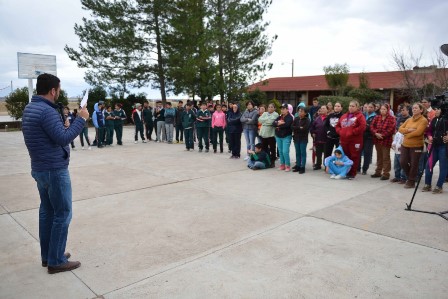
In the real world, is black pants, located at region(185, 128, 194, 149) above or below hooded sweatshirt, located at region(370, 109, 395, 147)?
below

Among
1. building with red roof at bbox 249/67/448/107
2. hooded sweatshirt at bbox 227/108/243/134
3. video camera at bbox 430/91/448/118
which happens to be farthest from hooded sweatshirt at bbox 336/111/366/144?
building with red roof at bbox 249/67/448/107

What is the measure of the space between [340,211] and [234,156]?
591 cm

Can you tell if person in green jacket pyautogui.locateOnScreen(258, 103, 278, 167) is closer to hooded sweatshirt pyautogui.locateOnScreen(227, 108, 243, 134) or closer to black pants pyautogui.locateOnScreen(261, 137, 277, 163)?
black pants pyautogui.locateOnScreen(261, 137, 277, 163)

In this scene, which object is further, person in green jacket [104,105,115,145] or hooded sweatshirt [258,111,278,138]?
person in green jacket [104,105,115,145]

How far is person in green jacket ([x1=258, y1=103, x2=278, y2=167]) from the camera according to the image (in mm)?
9406

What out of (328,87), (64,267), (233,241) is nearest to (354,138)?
(233,241)

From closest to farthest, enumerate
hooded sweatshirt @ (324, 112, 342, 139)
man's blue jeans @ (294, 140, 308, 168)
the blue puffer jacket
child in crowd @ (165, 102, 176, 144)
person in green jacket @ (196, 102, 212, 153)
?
the blue puffer jacket, hooded sweatshirt @ (324, 112, 342, 139), man's blue jeans @ (294, 140, 308, 168), person in green jacket @ (196, 102, 212, 153), child in crowd @ (165, 102, 176, 144)

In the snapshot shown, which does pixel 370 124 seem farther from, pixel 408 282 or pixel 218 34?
pixel 218 34

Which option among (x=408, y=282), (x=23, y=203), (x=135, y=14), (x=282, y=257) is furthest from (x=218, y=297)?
(x=135, y=14)

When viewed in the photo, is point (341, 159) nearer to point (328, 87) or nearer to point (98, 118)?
point (98, 118)

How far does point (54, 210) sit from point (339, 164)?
6.24 m

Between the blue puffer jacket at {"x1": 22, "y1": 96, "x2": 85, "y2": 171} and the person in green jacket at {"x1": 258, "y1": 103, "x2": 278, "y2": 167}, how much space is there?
21.8 ft

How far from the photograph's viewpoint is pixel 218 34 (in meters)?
19.9

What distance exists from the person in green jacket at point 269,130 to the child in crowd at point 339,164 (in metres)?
1.82
